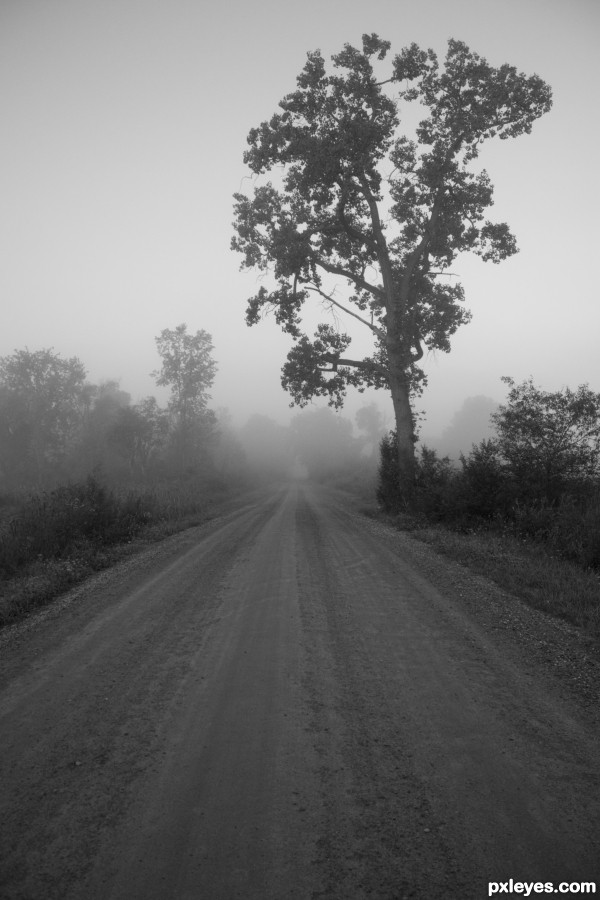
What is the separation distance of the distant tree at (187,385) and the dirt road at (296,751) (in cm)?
4016

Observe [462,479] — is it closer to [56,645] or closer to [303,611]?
[303,611]

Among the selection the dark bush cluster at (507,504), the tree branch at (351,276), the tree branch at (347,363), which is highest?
the tree branch at (351,276)

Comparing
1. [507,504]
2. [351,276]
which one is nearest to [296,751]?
[507,504]

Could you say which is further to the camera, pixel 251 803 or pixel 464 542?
pixel 464 542

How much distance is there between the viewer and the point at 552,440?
12.5 m

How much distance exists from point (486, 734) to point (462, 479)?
1056 centimetres

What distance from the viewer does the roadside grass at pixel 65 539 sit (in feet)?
26.1

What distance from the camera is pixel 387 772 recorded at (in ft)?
10.5

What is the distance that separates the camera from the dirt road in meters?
2.49

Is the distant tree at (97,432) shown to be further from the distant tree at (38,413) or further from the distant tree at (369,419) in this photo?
the distant tree at (369,419)

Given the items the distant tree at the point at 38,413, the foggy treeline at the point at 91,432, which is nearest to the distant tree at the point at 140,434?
the foggy treeline at the point at 91,432

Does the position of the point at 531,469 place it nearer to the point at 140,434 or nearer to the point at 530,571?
the point at 530,571

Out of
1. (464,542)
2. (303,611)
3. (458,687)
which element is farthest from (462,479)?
(458,687)

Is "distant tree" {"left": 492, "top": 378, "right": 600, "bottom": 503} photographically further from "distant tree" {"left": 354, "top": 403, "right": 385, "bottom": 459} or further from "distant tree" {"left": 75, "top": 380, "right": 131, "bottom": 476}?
"distant tree" {"left": 354, "top": 403, "right": 385, "bottom": 459}
